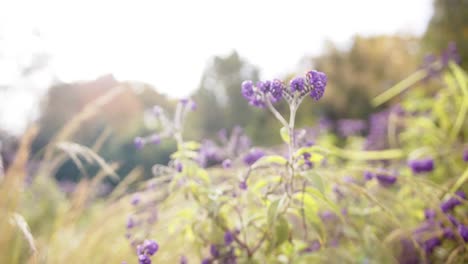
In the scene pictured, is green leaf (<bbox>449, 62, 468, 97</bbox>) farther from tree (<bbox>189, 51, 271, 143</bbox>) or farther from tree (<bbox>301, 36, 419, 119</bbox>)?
tree (<bbox>301, 36, 419, 119</bbox>)

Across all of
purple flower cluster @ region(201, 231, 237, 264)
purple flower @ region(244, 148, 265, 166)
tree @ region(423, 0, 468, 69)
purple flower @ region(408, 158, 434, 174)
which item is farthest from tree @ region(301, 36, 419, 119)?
purple flower cluster @ region(201, 231, 237, 264)

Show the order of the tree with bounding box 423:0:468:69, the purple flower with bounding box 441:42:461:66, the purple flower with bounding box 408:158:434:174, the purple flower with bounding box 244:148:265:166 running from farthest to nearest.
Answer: the tree with bounding box 423:0:468:69 < the purple flower with bounding box 441:42:461:66 < the purple flower with bounding box 408:158:434:174 < the purple flower with bounding box 244:148:265:166

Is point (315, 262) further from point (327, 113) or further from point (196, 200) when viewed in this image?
point (327, 113)

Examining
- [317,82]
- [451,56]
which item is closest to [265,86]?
[317,82]

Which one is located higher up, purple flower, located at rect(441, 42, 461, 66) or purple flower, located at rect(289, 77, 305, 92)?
purple flower, located at rect(289, 77, 305, 92)

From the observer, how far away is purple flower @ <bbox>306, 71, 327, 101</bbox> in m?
0.98

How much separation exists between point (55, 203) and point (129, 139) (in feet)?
9.68

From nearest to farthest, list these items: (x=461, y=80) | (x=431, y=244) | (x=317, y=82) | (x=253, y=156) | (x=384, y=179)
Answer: (x=317, y=82) < (x=253, y=156) < (x=431, y=244) < (x=384, y=179) < (x=461, y=80)

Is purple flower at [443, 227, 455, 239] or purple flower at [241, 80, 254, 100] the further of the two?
purple flower at [443, 227, 455, 239]

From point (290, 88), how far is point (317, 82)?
0.27 feet

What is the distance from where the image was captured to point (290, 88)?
1.04 metres

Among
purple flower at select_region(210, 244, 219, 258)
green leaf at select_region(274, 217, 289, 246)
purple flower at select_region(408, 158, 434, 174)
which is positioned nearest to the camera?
green leaf at select_region(274, 217, 289, 246)

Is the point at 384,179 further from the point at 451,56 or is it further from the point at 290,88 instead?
the point at 451,56

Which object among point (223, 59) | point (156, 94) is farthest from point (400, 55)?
point (156, 94)
